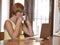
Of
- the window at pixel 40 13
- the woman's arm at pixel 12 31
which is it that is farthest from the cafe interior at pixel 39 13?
the woman's arm at pixel 12 31

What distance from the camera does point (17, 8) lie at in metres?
2.18

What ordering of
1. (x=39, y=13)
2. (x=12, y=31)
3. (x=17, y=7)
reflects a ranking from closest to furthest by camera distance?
(x=12, y=31) < (x=17, y=7) < (x=39, y=13)

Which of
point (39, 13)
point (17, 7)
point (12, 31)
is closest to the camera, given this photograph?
point (12, 31)

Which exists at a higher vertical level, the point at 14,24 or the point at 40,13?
the point at 40,13

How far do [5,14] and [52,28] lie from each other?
41.4 inches

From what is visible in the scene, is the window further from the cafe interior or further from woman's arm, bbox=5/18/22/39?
woman's arm, bbox=5/18/22/39

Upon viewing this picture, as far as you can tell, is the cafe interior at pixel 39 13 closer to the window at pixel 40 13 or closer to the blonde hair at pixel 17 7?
the window at pixel 40 13

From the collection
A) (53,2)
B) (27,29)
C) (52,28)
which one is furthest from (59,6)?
(27,29)

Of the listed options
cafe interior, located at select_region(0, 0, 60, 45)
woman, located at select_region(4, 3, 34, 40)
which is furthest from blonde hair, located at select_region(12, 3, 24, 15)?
cafe interior, located at select_region(0, 0, 60, 45)

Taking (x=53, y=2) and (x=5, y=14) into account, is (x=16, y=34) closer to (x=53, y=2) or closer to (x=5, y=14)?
(x=5, y=14)

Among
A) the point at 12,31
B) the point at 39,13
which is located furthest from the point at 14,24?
the point at 39,13

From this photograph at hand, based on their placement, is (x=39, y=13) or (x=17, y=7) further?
(x=39, y=13)

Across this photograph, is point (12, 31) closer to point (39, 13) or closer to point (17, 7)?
point (17, 7)

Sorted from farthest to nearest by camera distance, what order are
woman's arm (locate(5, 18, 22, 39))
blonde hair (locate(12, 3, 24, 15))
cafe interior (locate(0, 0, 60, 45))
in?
cafe interior (locate(0, 0, 60, 45)) → blonde hair (locate(12, 3, 24, 15)) → woman's arm (locate(5, 18, 22, 39))
